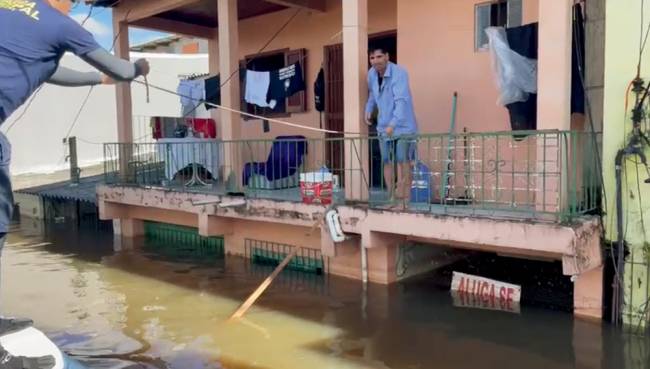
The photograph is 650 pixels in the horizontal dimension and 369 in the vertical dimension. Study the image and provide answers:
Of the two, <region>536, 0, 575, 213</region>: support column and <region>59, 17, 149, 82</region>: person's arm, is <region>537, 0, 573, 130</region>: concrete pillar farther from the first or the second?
<region>59, 17, 149, 82</region>: person's arm

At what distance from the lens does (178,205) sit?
27.7 ft

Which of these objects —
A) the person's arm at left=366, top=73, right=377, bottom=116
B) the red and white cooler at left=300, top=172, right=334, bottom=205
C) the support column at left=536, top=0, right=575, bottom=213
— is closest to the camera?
the support column at left=536, top=0, right=575, bottom=213

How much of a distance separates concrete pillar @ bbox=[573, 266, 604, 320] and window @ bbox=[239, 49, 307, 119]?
5.89 meters

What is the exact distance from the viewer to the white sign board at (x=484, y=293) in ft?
19.4

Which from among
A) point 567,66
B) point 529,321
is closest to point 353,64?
point 567,66

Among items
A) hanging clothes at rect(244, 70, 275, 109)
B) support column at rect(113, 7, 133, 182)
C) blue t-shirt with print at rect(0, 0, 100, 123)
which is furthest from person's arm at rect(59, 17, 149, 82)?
support column at rect(113, 7, 133, 182)

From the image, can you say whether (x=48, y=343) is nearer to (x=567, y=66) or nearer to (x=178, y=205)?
(x=567, y=66)

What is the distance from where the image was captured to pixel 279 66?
413 inches

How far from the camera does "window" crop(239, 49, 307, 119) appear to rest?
33.0 ft

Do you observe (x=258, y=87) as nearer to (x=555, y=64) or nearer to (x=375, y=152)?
(x=375, y=152)

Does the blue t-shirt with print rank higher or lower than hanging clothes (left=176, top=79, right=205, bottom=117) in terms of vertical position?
lower

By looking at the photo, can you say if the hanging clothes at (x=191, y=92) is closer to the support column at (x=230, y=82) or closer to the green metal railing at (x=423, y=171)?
the green metal railing at (x=423, y=171)

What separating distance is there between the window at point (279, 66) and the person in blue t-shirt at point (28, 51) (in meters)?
7.50

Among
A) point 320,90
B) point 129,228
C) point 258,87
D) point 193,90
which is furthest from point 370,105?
point 129,228
